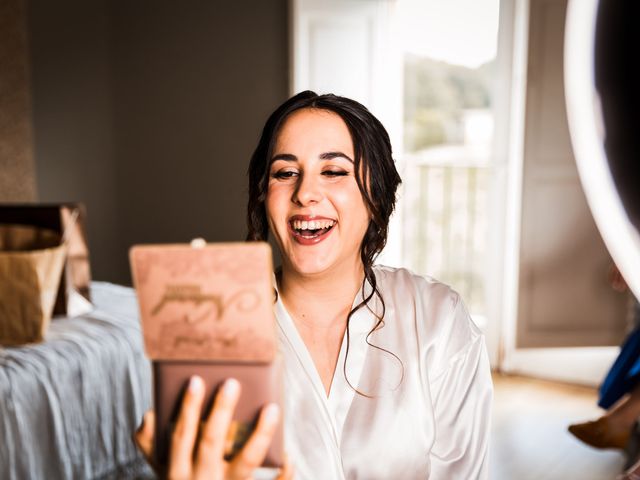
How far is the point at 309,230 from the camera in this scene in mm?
903

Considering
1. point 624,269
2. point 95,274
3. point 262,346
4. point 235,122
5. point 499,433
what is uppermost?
point 235,122

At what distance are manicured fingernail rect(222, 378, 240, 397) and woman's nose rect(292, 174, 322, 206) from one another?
0.40m

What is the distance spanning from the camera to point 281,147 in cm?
90

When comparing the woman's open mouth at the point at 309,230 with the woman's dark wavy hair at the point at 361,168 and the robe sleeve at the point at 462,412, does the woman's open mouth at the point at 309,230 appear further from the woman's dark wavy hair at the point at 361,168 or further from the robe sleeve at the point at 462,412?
the robe sleeve at the point at 462,412

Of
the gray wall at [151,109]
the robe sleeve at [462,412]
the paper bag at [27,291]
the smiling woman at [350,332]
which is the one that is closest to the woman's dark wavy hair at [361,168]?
the smiling woman at [350,332]

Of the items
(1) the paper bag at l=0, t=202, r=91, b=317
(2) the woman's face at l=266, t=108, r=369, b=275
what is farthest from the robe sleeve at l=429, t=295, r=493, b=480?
Answer: (1) the paper bag at l=0, t=202, r=91, b=317

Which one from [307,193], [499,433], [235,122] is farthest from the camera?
[235,122]

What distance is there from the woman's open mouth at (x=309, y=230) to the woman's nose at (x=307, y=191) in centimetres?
3

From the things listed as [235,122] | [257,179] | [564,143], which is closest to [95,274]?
[235,122]

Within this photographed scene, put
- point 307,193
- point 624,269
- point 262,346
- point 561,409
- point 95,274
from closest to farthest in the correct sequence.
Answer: point 624,269 → point 262,346 → point 307,193 → point 561,409 → point 95,274

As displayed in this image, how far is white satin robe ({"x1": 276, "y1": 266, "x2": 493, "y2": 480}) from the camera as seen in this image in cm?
90

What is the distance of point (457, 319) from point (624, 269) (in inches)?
30.3

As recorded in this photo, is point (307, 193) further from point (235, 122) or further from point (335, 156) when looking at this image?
point (235, 122)

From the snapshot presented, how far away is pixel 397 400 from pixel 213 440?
46 cm
